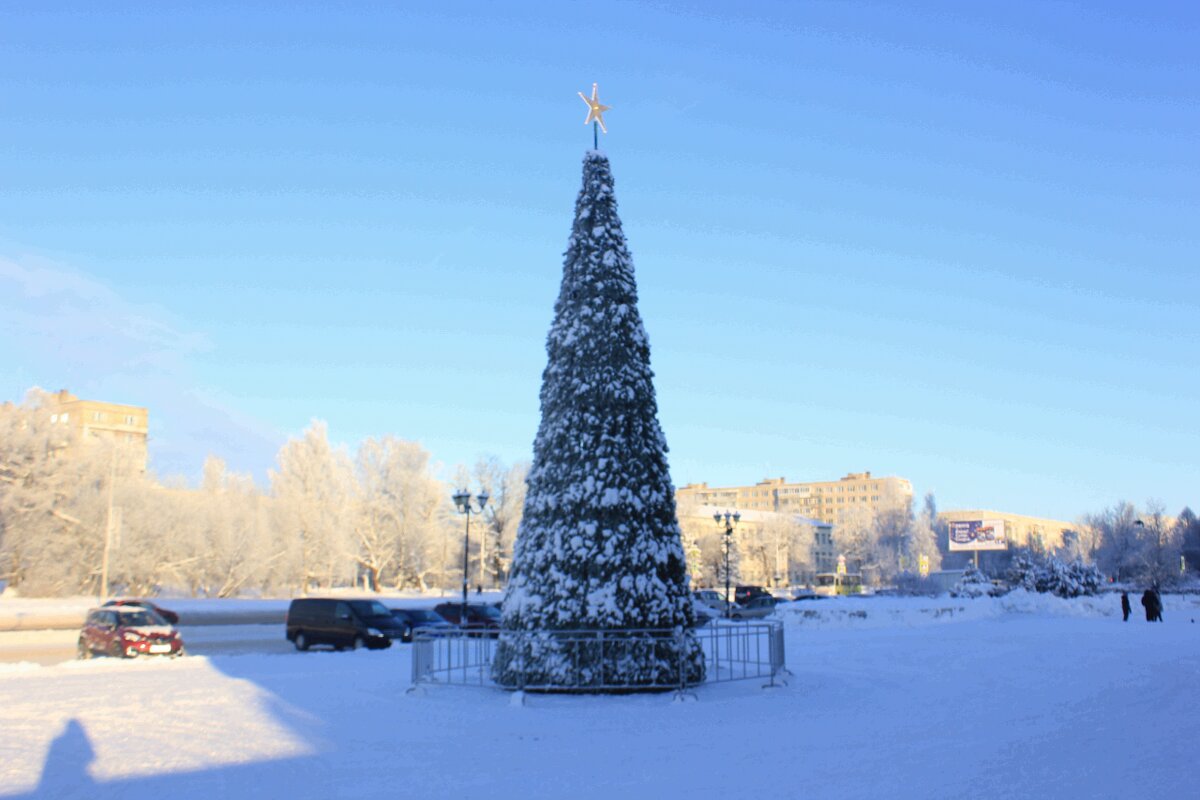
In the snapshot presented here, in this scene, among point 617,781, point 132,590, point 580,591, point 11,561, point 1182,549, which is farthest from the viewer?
point 1182,549

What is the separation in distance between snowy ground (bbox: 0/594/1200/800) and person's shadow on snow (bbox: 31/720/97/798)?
1.8 inches

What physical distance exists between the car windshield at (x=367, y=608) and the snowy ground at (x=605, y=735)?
8.27m

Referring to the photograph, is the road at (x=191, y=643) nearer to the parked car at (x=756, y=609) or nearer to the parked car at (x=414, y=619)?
the parked car at (x=414, y=619)

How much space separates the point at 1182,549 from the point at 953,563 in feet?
102

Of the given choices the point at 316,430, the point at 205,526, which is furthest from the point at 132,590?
the point at 316,430

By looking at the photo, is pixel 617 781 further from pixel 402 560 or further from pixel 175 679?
pixel 402 560

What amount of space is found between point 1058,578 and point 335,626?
4160 centimetres

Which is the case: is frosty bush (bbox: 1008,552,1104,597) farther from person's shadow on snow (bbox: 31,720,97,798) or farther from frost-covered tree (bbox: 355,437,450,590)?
person's shadow on snow (bbox: 31,720,97,798)

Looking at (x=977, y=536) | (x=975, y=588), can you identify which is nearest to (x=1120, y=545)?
(x=977, y=536)

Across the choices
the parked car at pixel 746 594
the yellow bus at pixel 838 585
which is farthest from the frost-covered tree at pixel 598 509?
the yellow bus at pixel 838 585

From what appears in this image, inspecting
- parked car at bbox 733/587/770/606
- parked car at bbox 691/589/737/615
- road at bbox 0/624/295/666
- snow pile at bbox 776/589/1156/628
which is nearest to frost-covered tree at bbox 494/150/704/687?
road at bbox 0/624/295/666

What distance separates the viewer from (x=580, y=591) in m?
15.4

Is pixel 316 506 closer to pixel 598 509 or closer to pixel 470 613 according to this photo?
pixel 470 613

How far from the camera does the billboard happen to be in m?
82.2
